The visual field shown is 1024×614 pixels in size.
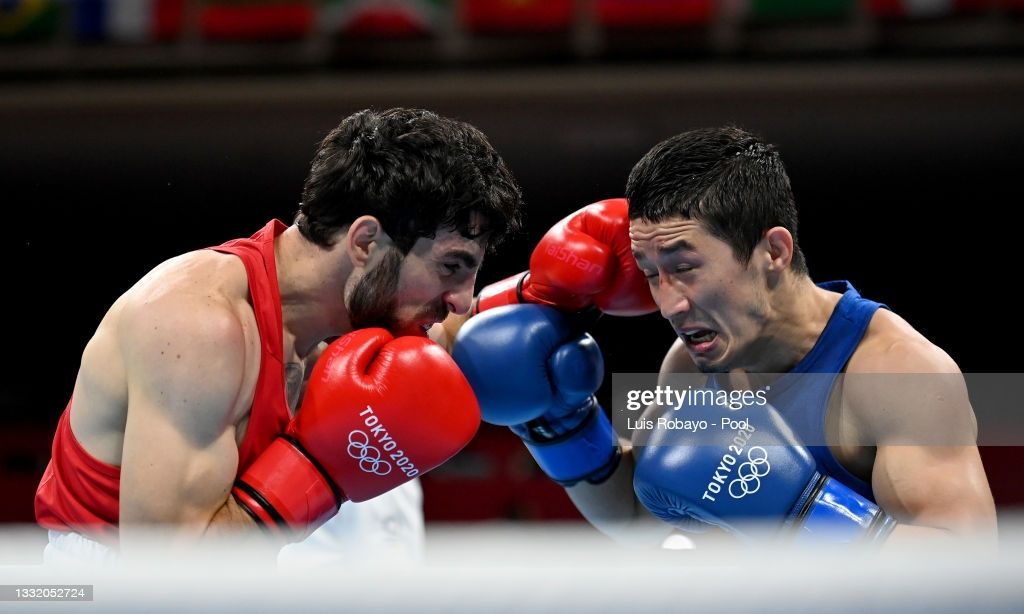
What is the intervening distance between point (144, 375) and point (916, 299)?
4.47m

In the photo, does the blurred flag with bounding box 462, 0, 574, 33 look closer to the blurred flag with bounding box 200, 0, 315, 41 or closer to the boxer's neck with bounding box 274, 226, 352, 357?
the blurred flag with bounding box 200, 0, 315, 41

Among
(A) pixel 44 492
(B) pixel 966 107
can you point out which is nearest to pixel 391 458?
(A) pixel 44 492

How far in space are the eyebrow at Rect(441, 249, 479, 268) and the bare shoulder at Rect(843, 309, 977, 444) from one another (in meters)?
0.94

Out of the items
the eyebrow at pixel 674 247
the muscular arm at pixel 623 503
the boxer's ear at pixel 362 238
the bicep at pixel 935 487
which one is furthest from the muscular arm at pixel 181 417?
the bicep at pixel 935 487

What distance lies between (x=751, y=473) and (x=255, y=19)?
5730mm

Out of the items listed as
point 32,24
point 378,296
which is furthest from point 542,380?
point 32,24

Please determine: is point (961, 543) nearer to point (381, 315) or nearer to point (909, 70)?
point (381, 315)

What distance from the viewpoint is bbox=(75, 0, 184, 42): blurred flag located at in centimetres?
675

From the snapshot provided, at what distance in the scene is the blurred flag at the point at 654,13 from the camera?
6.55m

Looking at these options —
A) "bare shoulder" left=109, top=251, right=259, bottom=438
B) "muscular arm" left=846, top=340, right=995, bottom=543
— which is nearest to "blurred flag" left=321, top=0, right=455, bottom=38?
"bare shoulder" left=109, top=251, right=259, bottom=438

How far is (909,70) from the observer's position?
6.26 meters

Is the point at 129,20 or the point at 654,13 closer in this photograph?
the point at 654,13

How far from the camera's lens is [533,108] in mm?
6559

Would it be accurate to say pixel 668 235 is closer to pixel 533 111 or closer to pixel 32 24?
pixel 533 111
